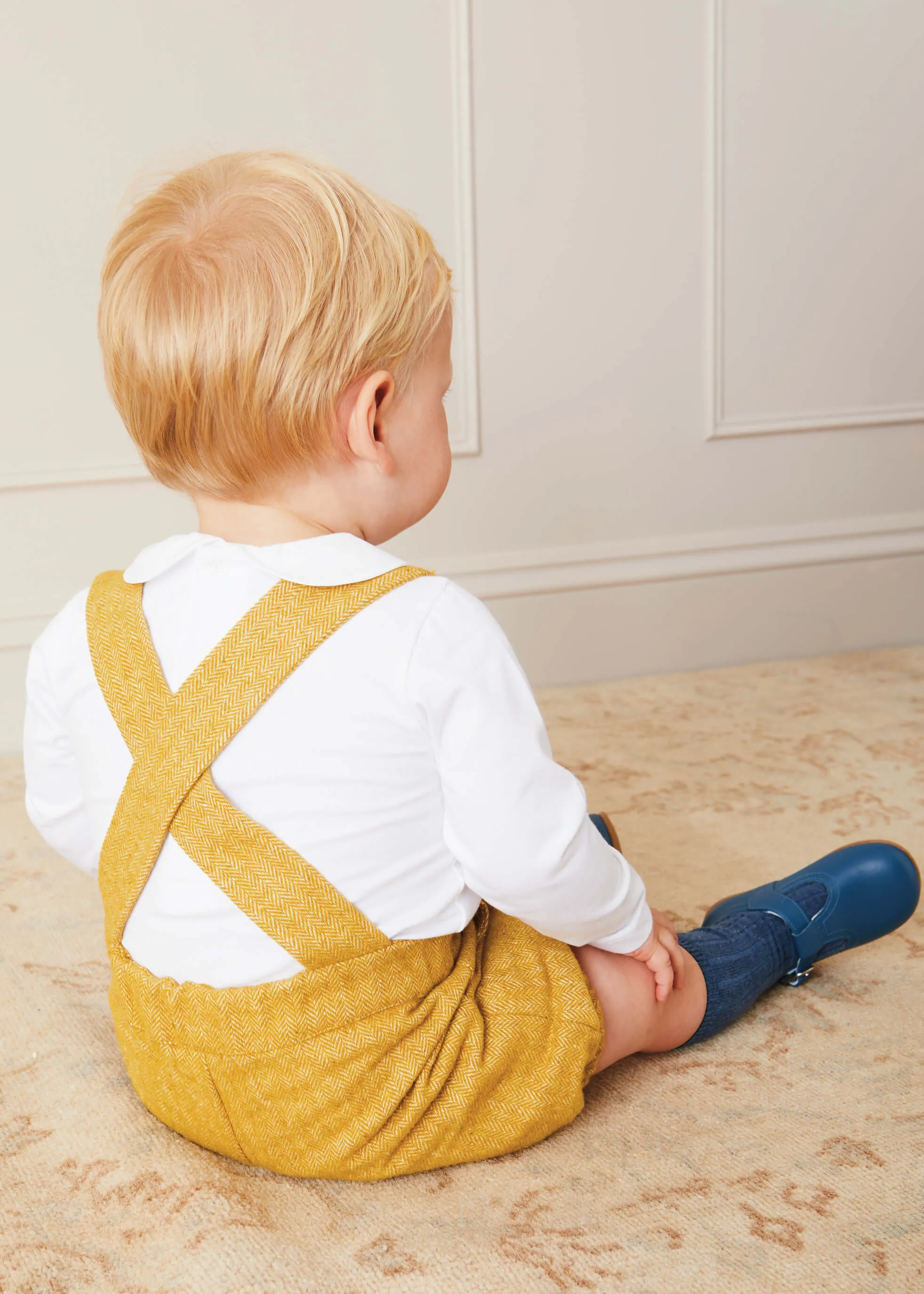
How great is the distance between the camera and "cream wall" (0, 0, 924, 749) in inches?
78.7

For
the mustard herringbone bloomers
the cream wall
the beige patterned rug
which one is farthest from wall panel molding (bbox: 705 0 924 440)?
the mustard herringbone bloomers

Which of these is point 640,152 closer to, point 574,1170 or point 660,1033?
point 660,1033

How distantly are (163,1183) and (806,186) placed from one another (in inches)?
87.3

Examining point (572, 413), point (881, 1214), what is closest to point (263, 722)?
point (881, 1214)

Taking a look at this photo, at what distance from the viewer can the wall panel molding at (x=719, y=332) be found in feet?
7.32

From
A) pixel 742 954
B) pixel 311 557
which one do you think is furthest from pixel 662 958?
pixel 311 557

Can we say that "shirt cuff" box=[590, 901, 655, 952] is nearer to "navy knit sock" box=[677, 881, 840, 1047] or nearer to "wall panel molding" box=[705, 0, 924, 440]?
"navy knit sock" box=[677, 881, 840, 1047]

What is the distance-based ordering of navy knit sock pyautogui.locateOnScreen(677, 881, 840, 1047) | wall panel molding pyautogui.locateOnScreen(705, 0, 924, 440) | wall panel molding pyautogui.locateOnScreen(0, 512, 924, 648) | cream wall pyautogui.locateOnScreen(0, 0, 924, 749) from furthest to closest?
wall panel molding pyautogui.locateOnScreen(0, 512, 924, 648) < wall panel molding pyautogui.locateOnScreen(705, 0, 924, 440) < cream wall pyautogui.locateOnScreen(0, 0, 924, 749) < navy knit sock pyautogui.locateOnScreen(677, 881, 840, 1047)

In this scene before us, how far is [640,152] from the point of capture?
7.38 feet

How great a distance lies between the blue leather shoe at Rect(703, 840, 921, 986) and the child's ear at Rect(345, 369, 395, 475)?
62 cm

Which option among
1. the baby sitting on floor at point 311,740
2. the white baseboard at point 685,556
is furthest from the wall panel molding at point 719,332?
the baby sitting on floor at point 311,740

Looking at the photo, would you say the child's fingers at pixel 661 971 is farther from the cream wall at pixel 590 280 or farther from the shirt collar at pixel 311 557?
the cream wall at pixel 590 280

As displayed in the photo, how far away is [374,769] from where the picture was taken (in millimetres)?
783

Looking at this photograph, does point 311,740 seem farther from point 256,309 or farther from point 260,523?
point 256,309
